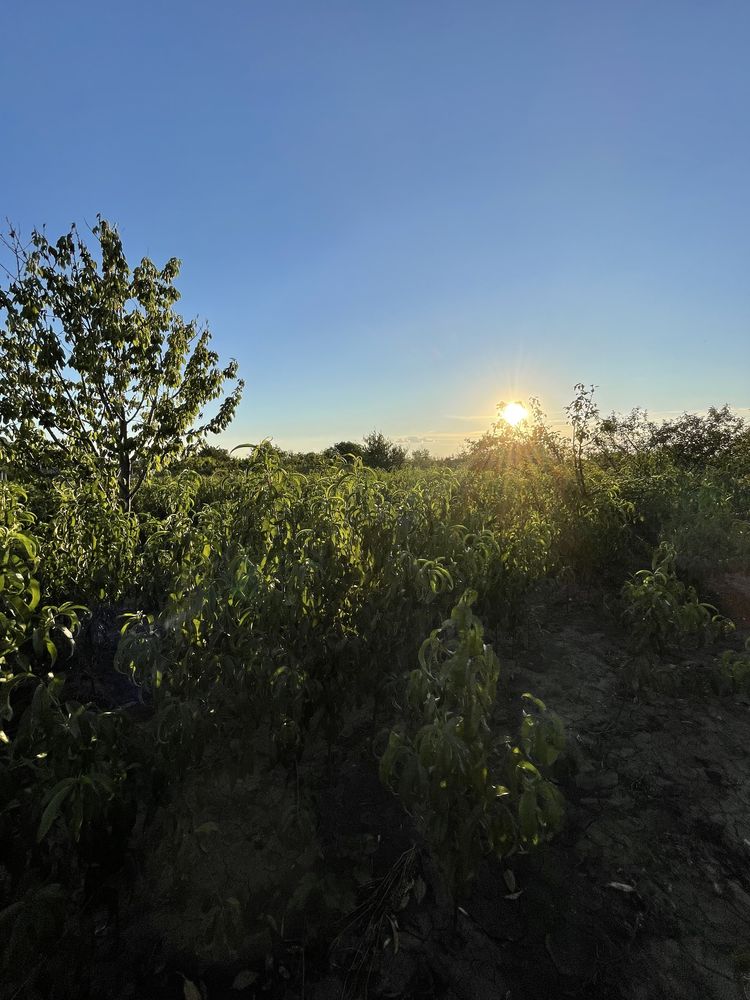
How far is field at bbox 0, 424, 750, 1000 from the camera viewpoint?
179 centimetres

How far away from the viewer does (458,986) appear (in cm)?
179

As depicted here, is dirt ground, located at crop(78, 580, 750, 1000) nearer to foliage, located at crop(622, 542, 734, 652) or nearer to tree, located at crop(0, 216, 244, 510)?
foliage, located at crop(622, 542, 734, 652)

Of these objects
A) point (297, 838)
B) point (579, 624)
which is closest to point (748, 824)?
point (297, 838)

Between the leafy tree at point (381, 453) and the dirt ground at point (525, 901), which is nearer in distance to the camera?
the dirt ground at point (525, 901)

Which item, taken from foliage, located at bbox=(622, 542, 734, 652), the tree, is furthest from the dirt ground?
the tree

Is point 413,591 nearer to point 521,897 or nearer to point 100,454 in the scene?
point 521,897

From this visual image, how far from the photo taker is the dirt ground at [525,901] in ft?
5.90

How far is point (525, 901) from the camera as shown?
2066mm

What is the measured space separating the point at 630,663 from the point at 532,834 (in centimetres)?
236

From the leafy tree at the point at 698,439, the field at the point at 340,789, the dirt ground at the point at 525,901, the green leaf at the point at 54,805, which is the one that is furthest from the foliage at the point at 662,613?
the leafy tree at the point at 698,439

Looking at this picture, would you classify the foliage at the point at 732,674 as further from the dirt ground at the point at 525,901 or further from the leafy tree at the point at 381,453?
the leafy tree at the point at 381,453

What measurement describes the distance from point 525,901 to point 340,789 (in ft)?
3.27

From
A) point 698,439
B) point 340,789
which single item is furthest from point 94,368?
point 698,439

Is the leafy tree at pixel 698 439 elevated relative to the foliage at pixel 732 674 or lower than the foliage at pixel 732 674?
elevated
